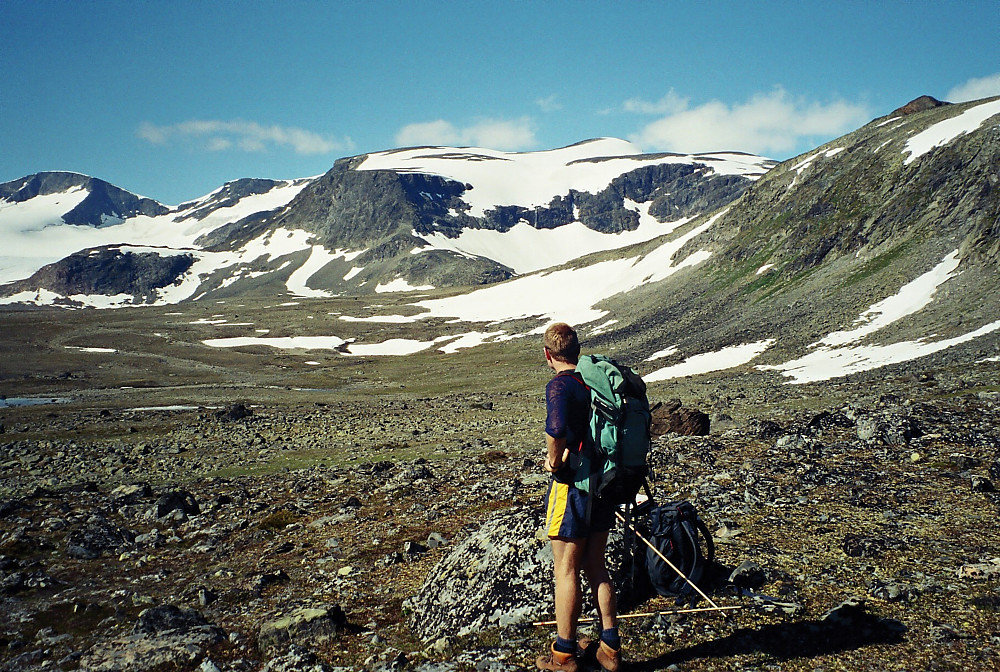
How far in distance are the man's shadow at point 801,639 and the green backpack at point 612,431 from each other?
6.69ft

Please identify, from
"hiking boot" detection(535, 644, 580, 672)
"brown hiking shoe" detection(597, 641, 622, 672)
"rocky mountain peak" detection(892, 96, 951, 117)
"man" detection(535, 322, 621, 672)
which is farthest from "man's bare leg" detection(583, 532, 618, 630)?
"rocky mountain peak" detection(892, 96, 951, 117)

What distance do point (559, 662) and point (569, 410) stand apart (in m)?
2.78

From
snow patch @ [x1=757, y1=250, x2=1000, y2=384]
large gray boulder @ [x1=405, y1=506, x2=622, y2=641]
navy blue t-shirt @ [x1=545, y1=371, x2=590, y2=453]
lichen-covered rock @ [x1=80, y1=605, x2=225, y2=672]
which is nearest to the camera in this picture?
navy blue t-shirt @ [x1=545, y1=371, x2=590, y2=453]

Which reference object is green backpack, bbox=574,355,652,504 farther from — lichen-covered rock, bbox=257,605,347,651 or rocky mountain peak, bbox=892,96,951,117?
rocky mountain peak, bbox=892,96,951,117

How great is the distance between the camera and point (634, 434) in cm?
663

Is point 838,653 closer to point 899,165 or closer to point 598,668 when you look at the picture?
point 598,668

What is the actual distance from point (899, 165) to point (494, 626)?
8054 cm

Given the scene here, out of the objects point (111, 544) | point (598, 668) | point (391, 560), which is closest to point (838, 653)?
point (598, 668)

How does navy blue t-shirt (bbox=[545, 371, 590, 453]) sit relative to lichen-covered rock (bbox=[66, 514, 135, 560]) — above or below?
above

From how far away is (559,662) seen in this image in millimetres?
6645

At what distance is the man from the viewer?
256 inches

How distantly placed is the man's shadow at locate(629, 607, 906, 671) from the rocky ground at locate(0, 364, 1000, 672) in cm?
3

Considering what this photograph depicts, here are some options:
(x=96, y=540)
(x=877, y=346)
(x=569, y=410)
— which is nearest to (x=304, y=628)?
(x=569, y=410)

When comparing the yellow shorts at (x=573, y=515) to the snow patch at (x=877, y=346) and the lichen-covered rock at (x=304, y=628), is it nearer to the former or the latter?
the lichen-covered rock at (x=304, y=628)
